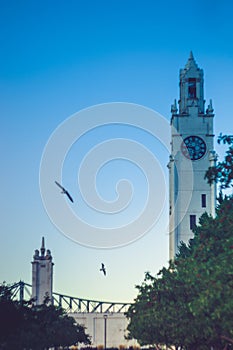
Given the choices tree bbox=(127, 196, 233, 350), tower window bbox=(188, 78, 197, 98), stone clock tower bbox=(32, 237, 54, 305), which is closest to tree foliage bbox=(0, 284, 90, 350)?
tree bbox=(127, 196, 233, 350)

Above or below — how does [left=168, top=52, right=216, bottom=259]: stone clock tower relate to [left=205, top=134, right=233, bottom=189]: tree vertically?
above

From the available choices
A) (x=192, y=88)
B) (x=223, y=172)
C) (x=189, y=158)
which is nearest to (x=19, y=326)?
(x=223, y=172)

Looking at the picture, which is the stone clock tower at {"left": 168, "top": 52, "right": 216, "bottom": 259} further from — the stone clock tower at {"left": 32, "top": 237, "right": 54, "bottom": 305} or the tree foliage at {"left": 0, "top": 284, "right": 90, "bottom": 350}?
the stone clock tower at {"left": 32, "top": 237, "right": 54, "bottom": 305}

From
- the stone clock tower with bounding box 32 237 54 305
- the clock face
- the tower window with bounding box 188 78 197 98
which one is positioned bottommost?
the stone clock tower with bounding box 32 237 54 305

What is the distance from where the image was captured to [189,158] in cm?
13300

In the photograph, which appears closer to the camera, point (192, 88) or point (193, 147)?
point (193, 147)

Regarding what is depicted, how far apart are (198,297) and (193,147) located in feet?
282

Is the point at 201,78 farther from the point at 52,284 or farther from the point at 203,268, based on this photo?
the point at 203,268

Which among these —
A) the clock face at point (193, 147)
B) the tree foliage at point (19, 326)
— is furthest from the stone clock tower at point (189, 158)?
the tree foliage at point (19, 326)

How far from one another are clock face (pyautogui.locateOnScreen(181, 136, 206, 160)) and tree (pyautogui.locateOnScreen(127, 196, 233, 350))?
48.3 m

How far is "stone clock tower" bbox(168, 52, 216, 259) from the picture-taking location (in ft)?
427

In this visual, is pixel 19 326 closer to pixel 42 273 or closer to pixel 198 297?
pixel 198 297

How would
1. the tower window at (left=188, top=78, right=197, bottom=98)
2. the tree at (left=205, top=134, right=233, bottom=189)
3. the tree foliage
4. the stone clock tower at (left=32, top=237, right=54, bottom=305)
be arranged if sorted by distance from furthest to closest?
the stone clock tower at (left=32, top=237, right=54, bottom=305), the tower window at (left=188, top=78, right=197, bottom=98), the tree foliage, the tree at (left=205, top=134, right=233, bottom=189)

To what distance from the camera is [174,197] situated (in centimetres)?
13088
